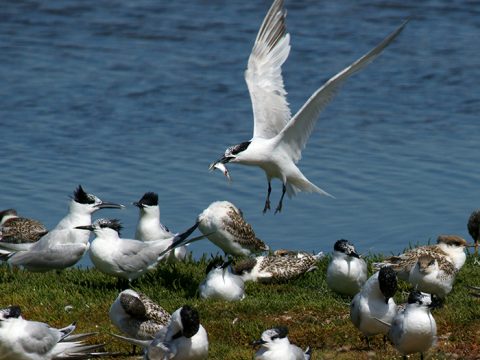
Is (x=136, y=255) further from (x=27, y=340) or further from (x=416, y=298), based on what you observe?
(x=416, y=298)

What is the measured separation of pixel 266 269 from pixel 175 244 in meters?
0.97

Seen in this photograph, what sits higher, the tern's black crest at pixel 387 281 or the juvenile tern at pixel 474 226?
the tern's black crest at pixel 387 281

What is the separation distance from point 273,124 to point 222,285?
3.76 metres

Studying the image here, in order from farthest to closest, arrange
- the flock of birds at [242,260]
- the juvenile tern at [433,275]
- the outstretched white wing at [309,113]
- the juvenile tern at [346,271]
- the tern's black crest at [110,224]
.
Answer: the outstretched white wing at [309,113]
the tern's black crest at [110,224]
the juvenile tern at [346,271]
the juvenile tern at [433,275]
the flock of birds at [242,260]

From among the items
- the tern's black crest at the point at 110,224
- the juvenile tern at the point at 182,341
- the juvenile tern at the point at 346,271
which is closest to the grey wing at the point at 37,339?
the juvenile tern at the point at 182,341

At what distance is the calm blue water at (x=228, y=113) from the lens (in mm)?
→ 16016

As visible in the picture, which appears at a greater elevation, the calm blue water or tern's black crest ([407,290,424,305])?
tern's black crest ([407,290,424,305])

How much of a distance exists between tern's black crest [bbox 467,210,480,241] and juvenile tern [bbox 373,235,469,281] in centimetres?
131

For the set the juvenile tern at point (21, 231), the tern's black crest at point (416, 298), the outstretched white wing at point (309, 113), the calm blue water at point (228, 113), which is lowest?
the calm blue water at point (228, 113)

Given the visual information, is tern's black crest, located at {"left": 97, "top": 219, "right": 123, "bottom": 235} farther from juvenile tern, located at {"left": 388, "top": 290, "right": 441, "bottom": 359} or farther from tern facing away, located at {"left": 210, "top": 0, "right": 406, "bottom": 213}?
juvenile tern, located at {"left": 388, "top": 290, "right": 441, "bottom": 359}

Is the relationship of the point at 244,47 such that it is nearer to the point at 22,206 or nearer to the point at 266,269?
the point at 22,206

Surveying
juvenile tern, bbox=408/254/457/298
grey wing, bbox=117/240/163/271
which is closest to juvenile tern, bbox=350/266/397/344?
juvenile tern, bbox=408/254/457/298

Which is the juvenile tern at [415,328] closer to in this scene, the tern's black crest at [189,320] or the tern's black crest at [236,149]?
the tern's black crest at [189,320]

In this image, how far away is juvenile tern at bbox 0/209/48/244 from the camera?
13930 millimetres
